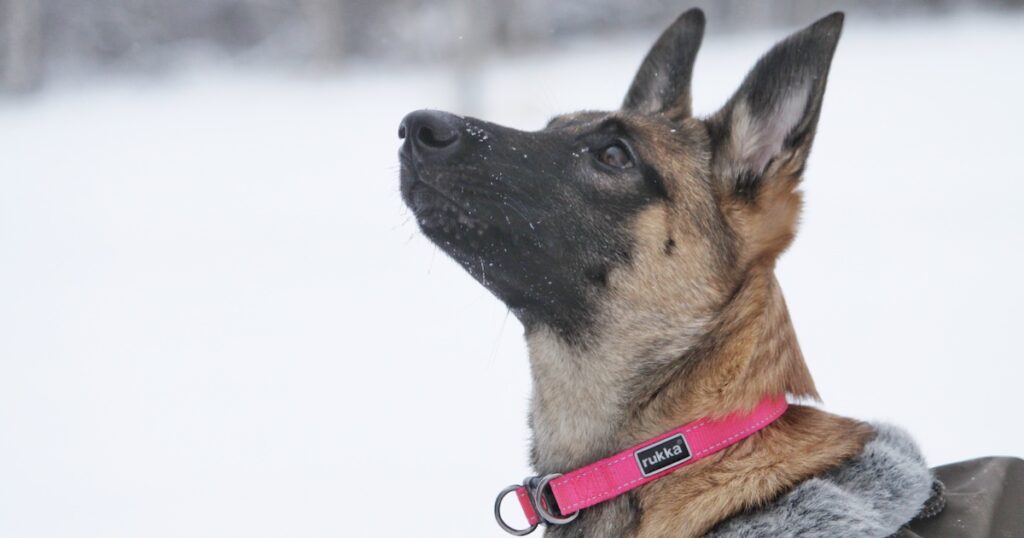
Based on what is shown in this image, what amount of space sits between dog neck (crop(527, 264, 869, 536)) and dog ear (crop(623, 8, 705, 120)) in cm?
91

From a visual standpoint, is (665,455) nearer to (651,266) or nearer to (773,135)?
(651,266)

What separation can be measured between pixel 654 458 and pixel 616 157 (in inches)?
36.1

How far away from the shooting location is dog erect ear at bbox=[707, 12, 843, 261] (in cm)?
260

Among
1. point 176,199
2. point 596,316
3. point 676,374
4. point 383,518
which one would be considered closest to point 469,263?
point 596,316

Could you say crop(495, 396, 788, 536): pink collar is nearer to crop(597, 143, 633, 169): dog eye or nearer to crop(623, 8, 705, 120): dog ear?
crop(597, 143, 633, 169): dog eye

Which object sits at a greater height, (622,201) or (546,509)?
(622,201)

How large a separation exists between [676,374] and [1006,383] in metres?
3.73

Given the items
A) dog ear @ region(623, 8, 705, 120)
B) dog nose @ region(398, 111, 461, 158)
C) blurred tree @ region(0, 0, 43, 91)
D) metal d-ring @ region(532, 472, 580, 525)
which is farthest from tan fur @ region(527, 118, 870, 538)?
blurred tree @ region(0, 0, 43, 91)

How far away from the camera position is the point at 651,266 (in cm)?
271

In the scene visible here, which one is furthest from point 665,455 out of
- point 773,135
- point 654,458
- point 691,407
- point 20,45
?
point 20,45

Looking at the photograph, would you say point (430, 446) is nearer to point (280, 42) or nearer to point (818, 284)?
point (818, 284)

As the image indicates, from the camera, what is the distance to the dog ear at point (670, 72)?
331 centimetres

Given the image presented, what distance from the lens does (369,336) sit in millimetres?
6613

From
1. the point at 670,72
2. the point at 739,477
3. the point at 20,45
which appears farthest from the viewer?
the point at 20,45
